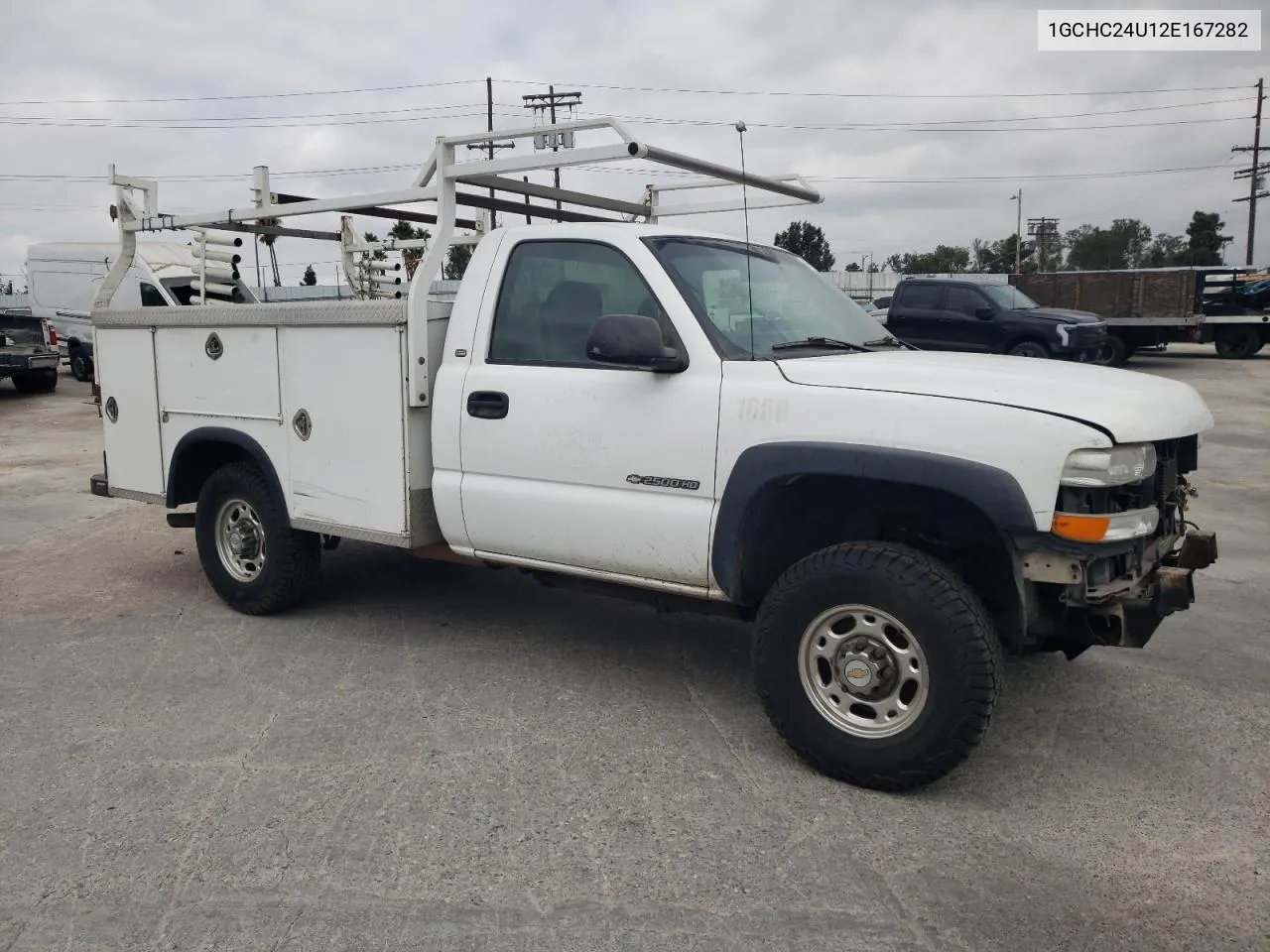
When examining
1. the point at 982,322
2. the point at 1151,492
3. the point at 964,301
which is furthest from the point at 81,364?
the point at 1151,492

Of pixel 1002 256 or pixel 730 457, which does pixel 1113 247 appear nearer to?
pixel 1002 256

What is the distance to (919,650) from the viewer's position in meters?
3.52

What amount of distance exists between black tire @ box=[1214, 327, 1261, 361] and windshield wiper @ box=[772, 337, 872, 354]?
78.4 ft

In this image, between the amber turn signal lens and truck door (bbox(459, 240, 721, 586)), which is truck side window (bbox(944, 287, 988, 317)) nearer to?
truck door (bbox(459, 240, 721, 586))

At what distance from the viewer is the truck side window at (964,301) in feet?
56.2

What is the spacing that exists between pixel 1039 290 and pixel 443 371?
821 inches

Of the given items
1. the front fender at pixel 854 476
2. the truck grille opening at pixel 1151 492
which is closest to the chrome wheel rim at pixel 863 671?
the front fender at pixel 854 476

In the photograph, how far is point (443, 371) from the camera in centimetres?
471

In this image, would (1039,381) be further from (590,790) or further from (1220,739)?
(590,790)

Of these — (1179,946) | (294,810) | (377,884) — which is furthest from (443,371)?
(1179,946)

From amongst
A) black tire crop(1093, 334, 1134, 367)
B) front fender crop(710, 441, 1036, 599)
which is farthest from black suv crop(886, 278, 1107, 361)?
front fender crop(710, 441, 1036, 599)

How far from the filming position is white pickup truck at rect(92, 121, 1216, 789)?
3408 millimetres

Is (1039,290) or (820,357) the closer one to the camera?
(820,357)

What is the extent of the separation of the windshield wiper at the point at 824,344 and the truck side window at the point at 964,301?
13.6 metres
